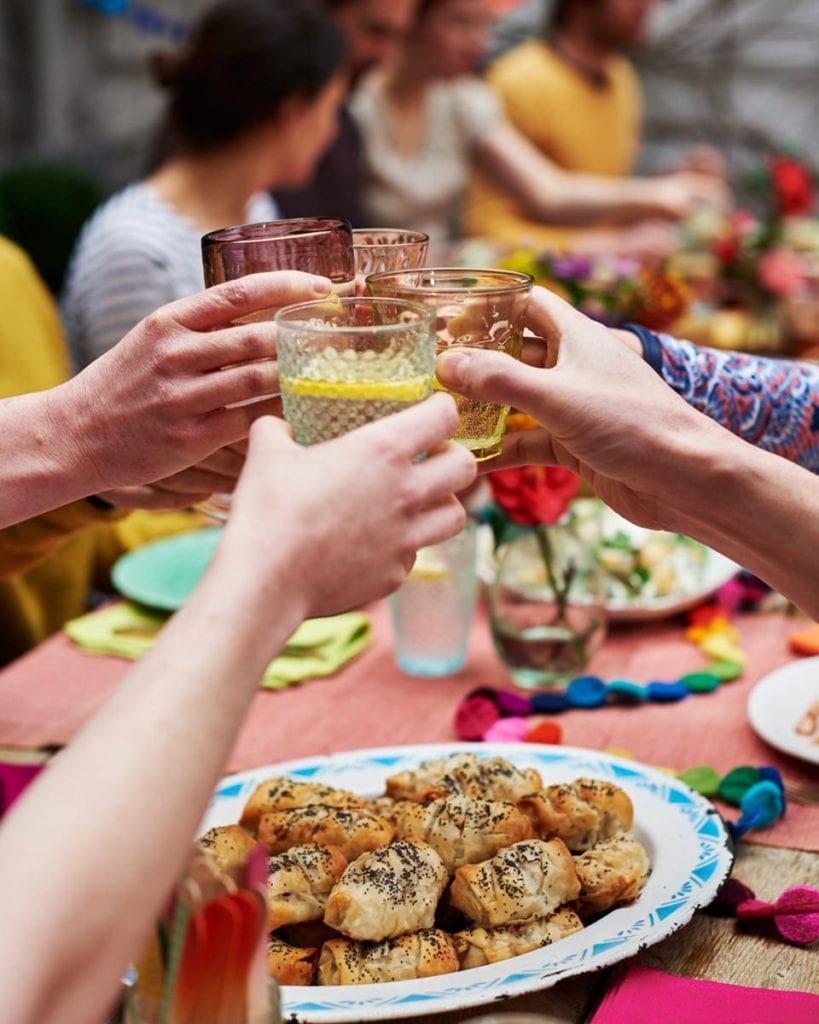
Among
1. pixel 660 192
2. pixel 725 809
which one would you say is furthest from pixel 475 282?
pixel 660 192

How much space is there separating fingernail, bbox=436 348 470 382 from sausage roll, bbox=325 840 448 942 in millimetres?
404

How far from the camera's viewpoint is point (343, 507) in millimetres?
764

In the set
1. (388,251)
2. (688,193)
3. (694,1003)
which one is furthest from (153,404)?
(688,193)

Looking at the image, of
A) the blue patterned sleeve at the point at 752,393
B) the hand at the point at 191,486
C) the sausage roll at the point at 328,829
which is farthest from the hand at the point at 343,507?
the blue patterned sleeve at the point at 752,393

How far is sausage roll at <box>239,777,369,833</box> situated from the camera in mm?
1202

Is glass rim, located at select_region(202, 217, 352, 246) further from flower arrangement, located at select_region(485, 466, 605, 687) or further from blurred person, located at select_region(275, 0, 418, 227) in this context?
blurred person, located at select_region(275, 0, 418, 227)

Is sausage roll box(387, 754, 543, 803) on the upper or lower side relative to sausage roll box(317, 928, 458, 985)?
lower

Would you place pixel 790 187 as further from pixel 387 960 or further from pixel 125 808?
pixel 125 808

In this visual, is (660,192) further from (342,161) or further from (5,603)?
(5,603)

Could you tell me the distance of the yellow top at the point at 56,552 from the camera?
2.22 m

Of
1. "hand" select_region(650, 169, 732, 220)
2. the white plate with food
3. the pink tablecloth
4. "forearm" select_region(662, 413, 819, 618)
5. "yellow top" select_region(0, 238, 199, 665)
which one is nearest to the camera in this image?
"forearm" select_region(662, 413, 819, 618)

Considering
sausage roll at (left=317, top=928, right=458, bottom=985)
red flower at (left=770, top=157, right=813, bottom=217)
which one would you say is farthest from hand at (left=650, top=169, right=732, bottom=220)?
sausage roll at (left=317, top=928, right=458, bottom=985)

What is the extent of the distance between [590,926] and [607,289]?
1788 millimetres

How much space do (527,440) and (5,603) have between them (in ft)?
4.07
